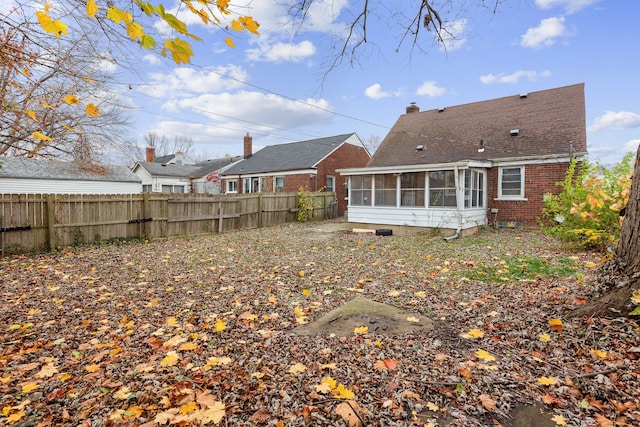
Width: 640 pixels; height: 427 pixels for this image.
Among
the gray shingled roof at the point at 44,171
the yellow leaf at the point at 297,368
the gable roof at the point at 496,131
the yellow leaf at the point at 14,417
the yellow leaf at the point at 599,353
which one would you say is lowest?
the yellow leaf at the point at 14,417

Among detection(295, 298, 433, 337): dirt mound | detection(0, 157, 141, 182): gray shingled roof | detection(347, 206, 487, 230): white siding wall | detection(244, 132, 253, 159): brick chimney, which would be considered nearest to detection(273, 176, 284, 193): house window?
detection(244, 132, 253, 159): brick chimney

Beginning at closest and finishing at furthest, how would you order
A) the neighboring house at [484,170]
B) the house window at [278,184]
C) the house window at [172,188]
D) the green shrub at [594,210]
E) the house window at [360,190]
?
the green shrub at [594,210] → the neighboring house at [484,170] → the house window at [360,190] → the house window at [278,184] → the house window at [172,188]

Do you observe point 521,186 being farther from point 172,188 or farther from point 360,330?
point 172,188

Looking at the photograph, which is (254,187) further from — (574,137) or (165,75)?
(165,75)

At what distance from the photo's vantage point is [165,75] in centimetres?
387

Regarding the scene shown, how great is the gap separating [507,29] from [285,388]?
4.87 meters

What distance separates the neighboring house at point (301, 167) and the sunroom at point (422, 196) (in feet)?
24.2

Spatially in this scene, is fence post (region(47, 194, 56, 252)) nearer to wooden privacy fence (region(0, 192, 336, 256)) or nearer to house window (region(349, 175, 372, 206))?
wooden privacy fence (region(0, 192, 336, 256))

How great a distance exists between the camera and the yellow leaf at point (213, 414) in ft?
6.97

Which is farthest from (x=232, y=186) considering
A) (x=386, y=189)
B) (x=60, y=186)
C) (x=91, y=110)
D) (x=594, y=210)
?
(x=91, y=110)

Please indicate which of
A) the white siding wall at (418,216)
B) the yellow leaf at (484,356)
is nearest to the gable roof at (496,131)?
the white siding wall at (418,216)

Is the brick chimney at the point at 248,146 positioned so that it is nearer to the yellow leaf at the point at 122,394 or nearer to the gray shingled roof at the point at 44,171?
the gray shingled roof at the point at 44,171

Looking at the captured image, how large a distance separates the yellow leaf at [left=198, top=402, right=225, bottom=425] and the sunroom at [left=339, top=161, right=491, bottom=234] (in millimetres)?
10570

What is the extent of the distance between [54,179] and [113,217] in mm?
15456
